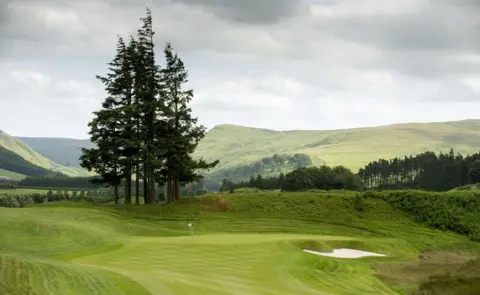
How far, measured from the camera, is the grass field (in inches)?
861

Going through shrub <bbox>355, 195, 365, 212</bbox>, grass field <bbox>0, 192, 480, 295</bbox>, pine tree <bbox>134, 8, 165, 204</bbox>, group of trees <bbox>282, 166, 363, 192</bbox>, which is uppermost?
pine tree <bbox>134, 8, 165, 204</bbox>

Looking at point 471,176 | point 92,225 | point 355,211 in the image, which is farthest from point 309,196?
point 471,176

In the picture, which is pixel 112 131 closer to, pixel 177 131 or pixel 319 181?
pixel 177 131

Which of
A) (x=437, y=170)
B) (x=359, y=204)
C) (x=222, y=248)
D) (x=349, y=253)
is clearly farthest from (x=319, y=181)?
(x=222, y=248)

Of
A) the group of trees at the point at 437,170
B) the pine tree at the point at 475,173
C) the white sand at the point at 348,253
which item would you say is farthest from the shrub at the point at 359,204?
the group of trees at the point at 437,170

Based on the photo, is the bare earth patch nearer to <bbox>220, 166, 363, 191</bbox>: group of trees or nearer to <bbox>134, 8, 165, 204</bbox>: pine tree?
<bbox>134, 8, 165, 204</bbox>: pine tree

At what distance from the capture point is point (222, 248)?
34.8 meters

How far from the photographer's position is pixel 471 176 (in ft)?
471

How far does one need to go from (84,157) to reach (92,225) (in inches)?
971

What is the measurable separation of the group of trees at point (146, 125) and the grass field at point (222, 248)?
22.1ft

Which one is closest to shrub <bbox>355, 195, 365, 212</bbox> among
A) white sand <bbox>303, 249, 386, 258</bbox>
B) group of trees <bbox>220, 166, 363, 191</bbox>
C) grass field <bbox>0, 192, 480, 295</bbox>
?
grass field <bbox>0, 192, 480, 295</bbox>

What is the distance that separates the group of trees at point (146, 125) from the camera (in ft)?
216

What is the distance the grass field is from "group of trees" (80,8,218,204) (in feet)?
22.1

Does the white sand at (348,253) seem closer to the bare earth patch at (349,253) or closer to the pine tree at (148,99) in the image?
the bare earth patch at (349,253)
